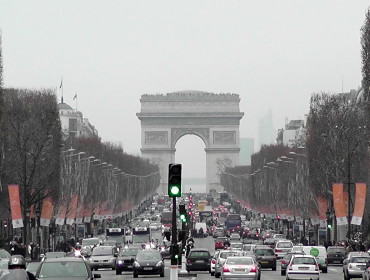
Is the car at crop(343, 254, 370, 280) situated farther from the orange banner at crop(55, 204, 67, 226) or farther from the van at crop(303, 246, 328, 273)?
the orange banner at crop(55, 204, 67, 226)

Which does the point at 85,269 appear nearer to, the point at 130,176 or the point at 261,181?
the point at 261,181

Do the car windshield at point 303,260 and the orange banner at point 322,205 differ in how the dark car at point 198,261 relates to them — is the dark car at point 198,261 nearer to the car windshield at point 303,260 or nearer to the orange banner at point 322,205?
the car windshield at point 303,260

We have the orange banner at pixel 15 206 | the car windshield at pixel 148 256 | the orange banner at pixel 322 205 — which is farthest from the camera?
the orange banner at pixel 322 205

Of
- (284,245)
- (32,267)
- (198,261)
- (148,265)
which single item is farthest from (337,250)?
(32,267)

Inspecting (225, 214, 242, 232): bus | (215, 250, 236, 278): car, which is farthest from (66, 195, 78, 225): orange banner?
(215, 250, 236, 278): car

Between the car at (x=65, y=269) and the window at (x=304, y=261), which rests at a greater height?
the car at (x=65, y=269)

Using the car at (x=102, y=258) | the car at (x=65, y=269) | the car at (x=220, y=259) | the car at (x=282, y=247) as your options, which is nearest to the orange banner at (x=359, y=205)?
the car at (x=282, y=247)

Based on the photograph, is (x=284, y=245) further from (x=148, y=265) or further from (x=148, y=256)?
(x=148, y=265)
